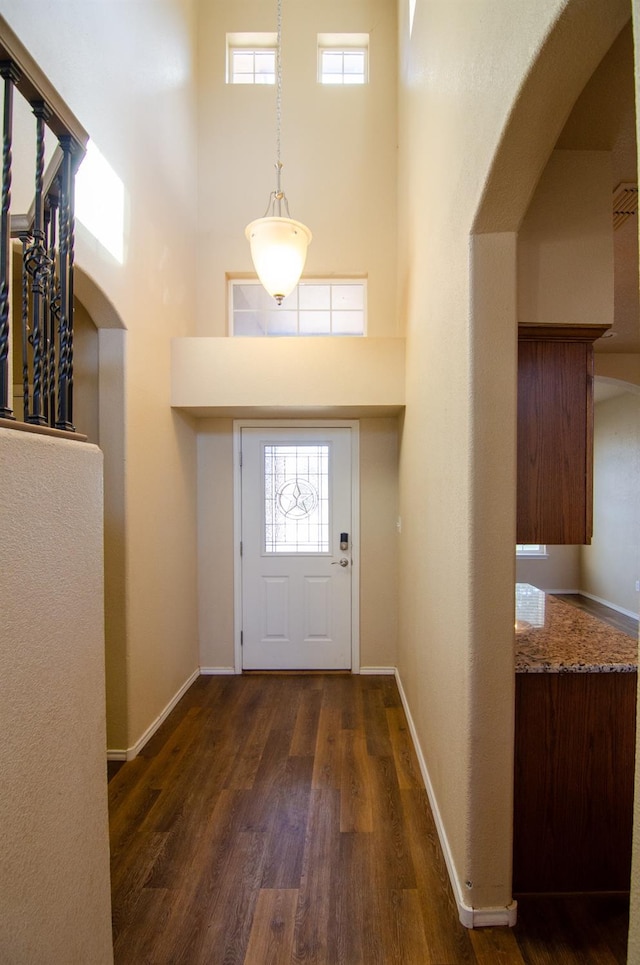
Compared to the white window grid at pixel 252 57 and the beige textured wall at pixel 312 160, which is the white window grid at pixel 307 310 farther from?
the white window grid at pixel 252 57

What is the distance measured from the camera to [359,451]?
3.96 metres

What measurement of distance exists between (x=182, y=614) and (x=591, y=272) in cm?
329

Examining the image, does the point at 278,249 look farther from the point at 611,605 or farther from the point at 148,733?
the point at 611,605

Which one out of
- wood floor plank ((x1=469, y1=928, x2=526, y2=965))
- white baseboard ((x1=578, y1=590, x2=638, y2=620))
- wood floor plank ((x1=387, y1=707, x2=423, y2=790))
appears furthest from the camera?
white baseboard ((x1=578, y1=590, x2=638, y2=620))

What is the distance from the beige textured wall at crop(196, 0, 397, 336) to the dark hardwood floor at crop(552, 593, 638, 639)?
15.0 ft

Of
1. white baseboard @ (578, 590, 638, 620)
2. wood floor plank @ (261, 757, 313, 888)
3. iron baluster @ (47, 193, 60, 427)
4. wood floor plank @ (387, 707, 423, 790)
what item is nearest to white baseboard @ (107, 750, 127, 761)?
wood floor plank @ (261, 757, 313, 888)

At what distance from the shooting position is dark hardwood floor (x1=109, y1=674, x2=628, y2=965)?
5.35 feet

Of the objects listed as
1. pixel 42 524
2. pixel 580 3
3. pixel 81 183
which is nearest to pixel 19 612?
pixel 42 524

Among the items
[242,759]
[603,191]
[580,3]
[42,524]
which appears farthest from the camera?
[242,759]

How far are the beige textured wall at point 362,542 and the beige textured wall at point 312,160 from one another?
3.71 feet

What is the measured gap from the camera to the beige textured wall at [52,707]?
1.03 meters

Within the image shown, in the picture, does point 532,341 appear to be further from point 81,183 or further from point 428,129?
point 81,183

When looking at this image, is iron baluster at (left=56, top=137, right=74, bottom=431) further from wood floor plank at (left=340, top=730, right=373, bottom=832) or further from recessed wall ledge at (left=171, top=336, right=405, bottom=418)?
wood floor plank at (left=340, top=730, right=373, bottom=832)

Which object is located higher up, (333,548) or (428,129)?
(428,129)
